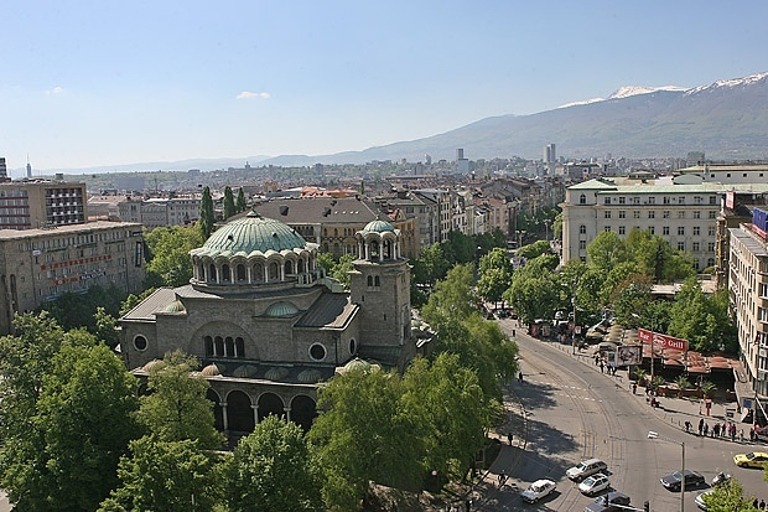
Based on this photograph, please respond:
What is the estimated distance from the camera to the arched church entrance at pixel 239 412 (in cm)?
5325

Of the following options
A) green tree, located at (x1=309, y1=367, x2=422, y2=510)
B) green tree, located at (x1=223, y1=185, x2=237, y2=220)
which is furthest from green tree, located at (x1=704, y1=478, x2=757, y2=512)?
green tree, located at (x1=223, y1=185, x2=237, y2=220)

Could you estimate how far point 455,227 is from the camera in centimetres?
14688

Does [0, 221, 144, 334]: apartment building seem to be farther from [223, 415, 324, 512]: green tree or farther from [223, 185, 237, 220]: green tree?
[223, 415, 324, 512]: green tree

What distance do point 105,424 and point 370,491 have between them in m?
16.1

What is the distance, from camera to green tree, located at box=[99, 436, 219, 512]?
3331 cm

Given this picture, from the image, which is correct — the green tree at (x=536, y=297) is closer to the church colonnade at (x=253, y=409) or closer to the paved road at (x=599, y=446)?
the paved road at (x=599, y=446)

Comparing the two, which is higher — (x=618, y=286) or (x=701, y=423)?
(x=618, y=286)

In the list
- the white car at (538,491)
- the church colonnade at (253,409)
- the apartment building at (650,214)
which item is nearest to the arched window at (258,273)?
the church colonnade at (253,409)

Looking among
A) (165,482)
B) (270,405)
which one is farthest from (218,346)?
(165,482)

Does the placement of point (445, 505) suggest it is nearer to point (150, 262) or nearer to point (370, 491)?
point (370, 491)

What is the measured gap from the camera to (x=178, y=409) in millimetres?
42781

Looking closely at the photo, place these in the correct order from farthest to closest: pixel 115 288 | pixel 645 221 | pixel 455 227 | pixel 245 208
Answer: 1. pixel 455 227
2. pixel 245 208
3. pixel 645 221
4. pixel 115 288

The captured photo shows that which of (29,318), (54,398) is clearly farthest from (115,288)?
(54,398)

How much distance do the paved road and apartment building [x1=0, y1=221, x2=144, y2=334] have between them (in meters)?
58.4
